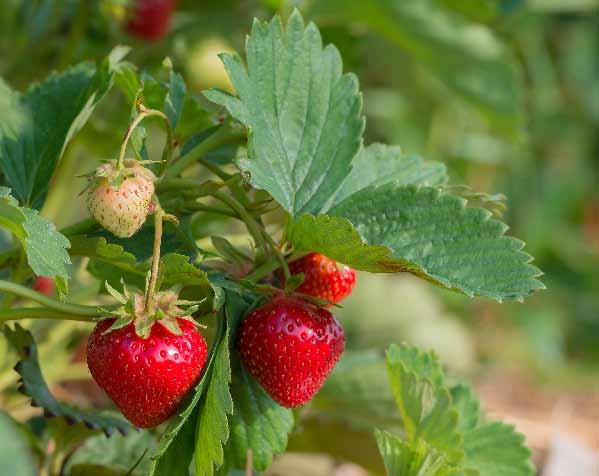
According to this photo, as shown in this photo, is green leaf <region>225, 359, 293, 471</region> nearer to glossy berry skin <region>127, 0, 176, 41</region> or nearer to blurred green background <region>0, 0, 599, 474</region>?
blurred green background <region>0, 0, 599, 474</region>

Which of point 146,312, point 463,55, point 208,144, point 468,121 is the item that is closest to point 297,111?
point 208,144

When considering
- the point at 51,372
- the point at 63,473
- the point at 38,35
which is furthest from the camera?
the point at 38,35

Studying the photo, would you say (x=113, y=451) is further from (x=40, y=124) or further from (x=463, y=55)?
(x=463, y=55)

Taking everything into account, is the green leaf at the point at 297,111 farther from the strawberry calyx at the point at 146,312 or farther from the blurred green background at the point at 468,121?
the blurred green background at the point at 468,121

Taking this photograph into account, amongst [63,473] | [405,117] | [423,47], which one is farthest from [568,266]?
[63,473]

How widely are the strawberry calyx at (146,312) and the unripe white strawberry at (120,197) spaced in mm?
38

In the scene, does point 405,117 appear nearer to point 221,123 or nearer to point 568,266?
point 568,266

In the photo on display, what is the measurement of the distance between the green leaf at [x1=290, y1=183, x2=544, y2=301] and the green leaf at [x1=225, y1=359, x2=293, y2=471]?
111 mm

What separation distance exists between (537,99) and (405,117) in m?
0.51

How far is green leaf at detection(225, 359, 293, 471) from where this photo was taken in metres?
0.66

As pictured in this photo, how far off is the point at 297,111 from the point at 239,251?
10 cm

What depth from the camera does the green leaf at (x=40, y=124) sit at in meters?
0.66

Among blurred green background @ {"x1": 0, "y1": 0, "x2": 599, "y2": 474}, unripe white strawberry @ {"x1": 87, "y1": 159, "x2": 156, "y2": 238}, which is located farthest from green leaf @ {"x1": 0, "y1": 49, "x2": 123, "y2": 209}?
blurred green background @ {"x1": 0, "y1": 0, "x2": 599, "y2": 474}

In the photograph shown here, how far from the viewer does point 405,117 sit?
2111 millimetres
